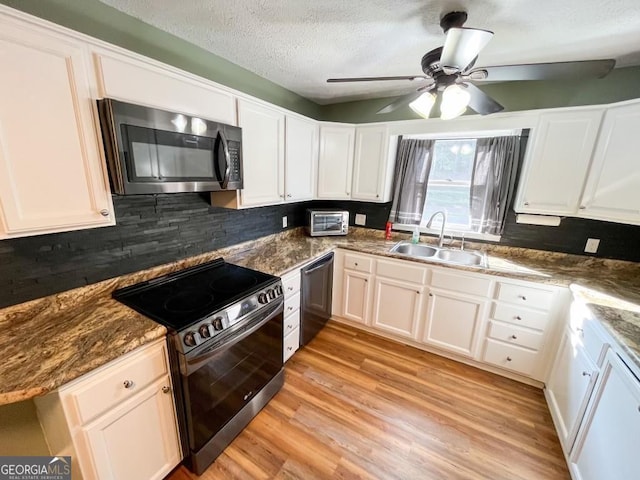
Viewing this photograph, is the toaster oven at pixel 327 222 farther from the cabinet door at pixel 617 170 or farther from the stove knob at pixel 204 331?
the cabinet door at pixel 617 170

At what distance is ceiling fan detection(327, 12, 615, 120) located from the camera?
1.08 m

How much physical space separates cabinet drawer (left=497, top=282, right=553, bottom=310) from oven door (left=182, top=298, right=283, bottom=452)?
1.74 metres

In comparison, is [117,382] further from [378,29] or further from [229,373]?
[378,29]

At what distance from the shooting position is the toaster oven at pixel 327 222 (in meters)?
2.86

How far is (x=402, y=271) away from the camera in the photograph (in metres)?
2.37

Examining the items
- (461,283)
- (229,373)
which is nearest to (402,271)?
(461,283)

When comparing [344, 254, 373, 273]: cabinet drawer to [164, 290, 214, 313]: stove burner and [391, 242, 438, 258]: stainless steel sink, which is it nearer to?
[391, 242, 438, 258]: stainless steel sink

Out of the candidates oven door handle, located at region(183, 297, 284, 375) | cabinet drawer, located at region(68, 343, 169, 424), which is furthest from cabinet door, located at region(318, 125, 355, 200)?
cabinet drawer, located at region(68, 343, 169, 424)

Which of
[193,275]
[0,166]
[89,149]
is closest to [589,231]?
[193,275]

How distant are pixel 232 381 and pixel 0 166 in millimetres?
1386

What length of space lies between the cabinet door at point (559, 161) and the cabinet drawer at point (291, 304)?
2058 mm

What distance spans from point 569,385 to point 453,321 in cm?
78

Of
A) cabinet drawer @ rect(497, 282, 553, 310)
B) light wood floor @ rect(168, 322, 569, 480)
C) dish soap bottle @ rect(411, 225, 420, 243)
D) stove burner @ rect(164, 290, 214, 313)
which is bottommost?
light wood floor @ rect(168, 322, 569, 480)

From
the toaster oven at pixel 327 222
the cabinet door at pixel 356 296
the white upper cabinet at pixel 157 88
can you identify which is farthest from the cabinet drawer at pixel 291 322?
the white upper cabinet at pixel 157 88
